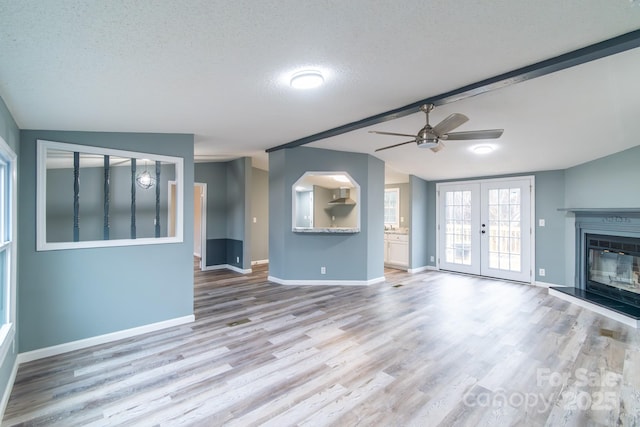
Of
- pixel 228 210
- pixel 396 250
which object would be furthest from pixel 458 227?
pixel 228 210

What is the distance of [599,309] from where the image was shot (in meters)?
3.99

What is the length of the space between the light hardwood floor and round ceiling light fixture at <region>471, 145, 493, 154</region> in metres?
2.33

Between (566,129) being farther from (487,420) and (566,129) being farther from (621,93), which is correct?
(487,420)

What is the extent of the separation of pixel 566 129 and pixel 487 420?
347cm

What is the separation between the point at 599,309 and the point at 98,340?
6.14 meters

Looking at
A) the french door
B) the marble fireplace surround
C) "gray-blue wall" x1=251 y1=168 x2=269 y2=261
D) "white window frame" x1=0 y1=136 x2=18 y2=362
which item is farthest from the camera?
"gray-blue wall" x1=251 y1=168 x2=269 y2=261

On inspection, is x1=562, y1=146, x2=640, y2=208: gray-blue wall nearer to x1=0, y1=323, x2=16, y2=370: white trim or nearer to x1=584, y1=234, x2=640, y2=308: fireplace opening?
x1=584, y1=234, x2=640, y2=308: fireplace opening

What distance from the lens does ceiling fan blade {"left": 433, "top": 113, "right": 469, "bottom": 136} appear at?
2541 mm

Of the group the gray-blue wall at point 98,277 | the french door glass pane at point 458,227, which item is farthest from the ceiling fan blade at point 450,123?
the french door glass pane at point 458,227

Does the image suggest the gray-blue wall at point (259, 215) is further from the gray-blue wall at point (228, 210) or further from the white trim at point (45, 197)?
the white trim at point (45, 197)

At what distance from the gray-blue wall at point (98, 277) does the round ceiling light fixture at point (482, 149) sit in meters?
4.03

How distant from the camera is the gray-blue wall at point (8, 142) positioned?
2.09 m

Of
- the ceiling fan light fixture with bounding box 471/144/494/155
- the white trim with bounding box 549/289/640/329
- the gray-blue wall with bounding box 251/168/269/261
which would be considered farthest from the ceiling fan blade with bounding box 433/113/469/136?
the gray-blue wall with bounding box 251/168/269/261

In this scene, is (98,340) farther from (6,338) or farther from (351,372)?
(351,372)
